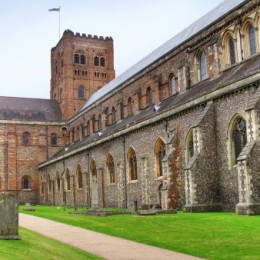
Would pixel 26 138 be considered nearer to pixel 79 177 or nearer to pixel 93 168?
pixel 79 177

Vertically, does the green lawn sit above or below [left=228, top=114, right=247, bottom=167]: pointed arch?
below

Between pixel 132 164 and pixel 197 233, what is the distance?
20303mm

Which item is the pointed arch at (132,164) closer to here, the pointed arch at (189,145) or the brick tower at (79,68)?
the pointed arch at (189,145)

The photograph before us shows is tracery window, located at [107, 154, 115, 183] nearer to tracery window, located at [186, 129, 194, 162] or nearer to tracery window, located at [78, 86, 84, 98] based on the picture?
tracery window, located at [186, 129, 194, 162]

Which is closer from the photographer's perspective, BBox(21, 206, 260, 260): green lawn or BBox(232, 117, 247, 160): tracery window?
BBox(21, 206, 260, 260): green lawn

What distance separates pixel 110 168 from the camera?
134ft

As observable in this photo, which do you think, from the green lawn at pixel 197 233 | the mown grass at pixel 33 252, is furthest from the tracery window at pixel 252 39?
the mown grass at pixel 33 252

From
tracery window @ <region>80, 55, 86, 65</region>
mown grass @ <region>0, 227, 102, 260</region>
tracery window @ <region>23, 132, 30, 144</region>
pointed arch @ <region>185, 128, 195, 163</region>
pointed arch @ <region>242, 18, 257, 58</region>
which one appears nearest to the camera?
mown grass @ <region>0, 227, 102, 260</region>

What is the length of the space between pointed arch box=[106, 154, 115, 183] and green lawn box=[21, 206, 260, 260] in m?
16.8

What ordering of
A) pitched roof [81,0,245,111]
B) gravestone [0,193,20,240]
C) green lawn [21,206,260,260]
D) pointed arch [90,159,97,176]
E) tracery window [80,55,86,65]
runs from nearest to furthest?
green lawn [21,206,260,260] < gravestone [0,193,20,240] < pitched roof [81,0,245,111] < pointed arch [90,159,97,176] < tracery window [80,55,86,65]

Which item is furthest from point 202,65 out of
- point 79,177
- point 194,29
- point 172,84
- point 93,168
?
point 79,177

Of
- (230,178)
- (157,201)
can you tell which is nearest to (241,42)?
(230,178)

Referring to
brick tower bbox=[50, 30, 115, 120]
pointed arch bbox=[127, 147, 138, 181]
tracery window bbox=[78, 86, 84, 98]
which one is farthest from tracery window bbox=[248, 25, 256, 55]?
tracery window bbox=[78, 86, 84, 98]

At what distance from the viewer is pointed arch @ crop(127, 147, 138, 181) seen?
36237 mm
